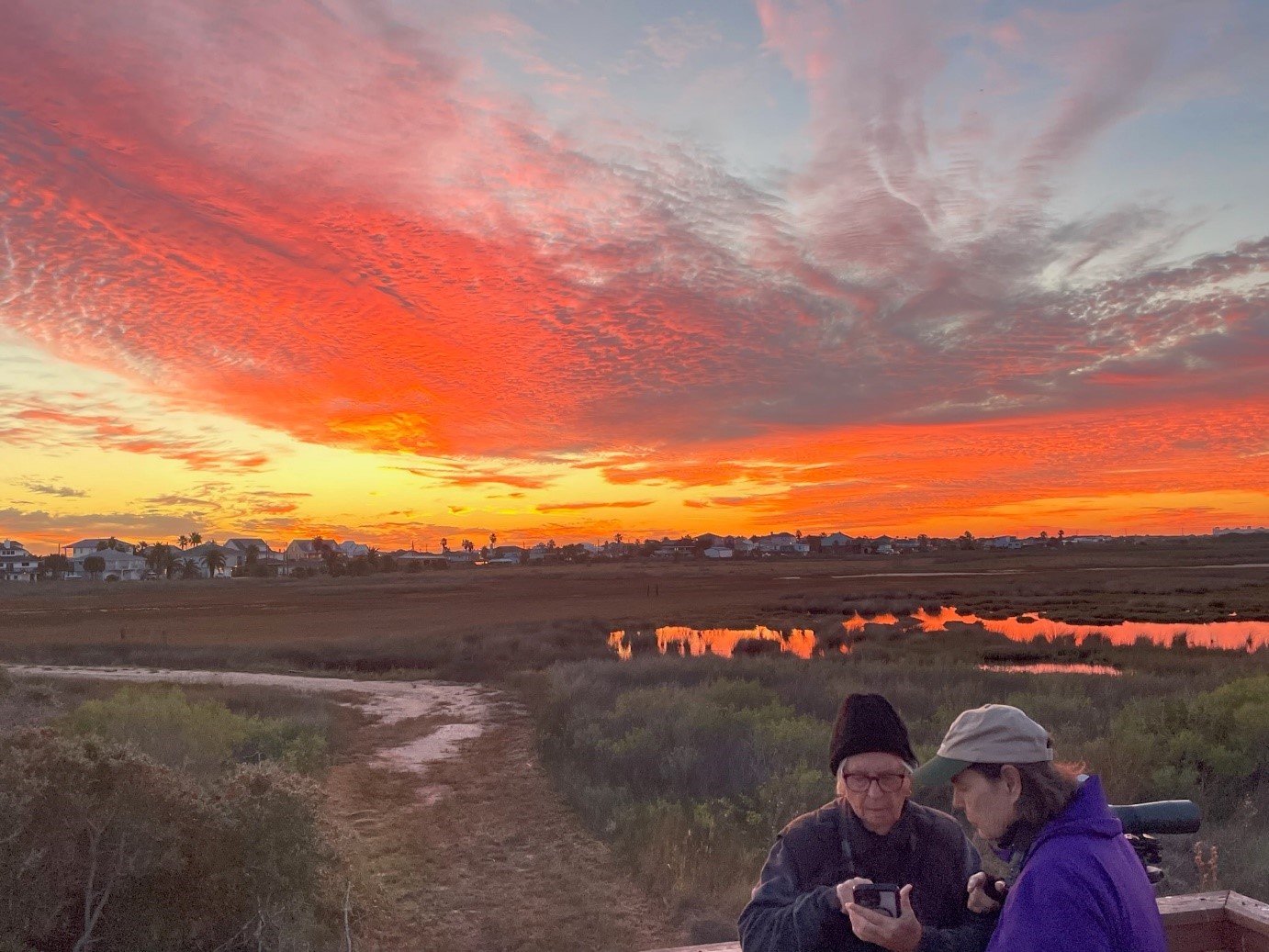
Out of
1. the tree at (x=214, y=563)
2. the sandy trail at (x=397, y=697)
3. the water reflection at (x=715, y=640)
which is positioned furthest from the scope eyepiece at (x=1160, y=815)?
the tree at (x=214, y=563)

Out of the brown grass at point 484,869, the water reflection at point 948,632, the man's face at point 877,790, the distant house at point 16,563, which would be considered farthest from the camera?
the distant house at point 16,563

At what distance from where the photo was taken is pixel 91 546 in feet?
588

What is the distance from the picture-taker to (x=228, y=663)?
31.1 metres

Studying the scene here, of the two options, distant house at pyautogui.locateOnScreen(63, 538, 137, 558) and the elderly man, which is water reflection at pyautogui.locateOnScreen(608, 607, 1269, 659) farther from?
distant house at pyautogui.locateOnScreen(63, 538, 137, 558)

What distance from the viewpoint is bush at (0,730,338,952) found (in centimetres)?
555

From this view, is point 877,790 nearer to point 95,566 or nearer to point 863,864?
point 863,864

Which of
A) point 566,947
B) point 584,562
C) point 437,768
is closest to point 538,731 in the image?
point 437,768

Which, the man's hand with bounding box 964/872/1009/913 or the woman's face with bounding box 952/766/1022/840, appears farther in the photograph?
the man's hand with bounding box 964/872/1009/913

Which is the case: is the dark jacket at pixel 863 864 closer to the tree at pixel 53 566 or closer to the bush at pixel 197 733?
the bush at pixel 197 733

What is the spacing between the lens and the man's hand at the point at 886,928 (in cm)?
215

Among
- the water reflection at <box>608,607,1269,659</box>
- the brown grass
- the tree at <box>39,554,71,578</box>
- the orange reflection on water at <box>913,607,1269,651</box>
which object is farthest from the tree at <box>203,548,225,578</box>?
the brown grass

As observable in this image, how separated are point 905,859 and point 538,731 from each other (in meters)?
14.6

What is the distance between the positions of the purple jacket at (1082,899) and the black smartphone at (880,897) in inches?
12.7

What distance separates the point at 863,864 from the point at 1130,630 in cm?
4444
